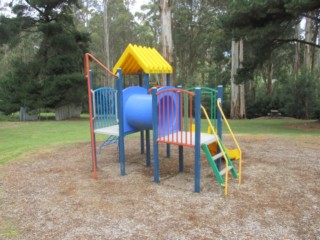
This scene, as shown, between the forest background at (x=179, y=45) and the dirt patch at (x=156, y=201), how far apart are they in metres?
6.61

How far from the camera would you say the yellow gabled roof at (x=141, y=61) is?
213 inches

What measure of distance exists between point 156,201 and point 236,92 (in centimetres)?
1834

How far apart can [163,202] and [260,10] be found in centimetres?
897

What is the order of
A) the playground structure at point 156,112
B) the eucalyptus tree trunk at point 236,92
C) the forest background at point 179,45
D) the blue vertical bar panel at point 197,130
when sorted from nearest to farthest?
1. the blue vertical bar panel at point 197,130
2. the playground structure at point 156,112
3. the forest background at point 179,45
4. the eucalyptus tree trunk at point 236,92

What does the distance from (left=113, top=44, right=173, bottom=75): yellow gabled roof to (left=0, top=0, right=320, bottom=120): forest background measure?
624 cm

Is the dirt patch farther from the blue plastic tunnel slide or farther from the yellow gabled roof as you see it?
the yellow gabled roof

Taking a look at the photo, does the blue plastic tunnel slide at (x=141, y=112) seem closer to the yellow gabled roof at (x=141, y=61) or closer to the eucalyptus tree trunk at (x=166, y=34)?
the yellow gabled roof at (x=141, y=61)

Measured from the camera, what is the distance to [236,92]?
21688 mm

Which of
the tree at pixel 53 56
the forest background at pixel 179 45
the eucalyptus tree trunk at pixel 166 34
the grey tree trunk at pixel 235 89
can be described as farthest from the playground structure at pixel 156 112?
the grey tree trunk at pixel 235 89

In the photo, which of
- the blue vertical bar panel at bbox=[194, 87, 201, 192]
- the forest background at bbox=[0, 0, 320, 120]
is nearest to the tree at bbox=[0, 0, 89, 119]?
the forest background at bbox=[0, 0, 320, 120]

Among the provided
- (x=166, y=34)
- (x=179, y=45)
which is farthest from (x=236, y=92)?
(x=179, y=45)

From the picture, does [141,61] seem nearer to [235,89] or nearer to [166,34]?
[166,34]

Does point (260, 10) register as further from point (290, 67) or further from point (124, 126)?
point (290, 67)

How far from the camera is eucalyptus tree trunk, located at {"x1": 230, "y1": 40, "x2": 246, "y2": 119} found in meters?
21.2
